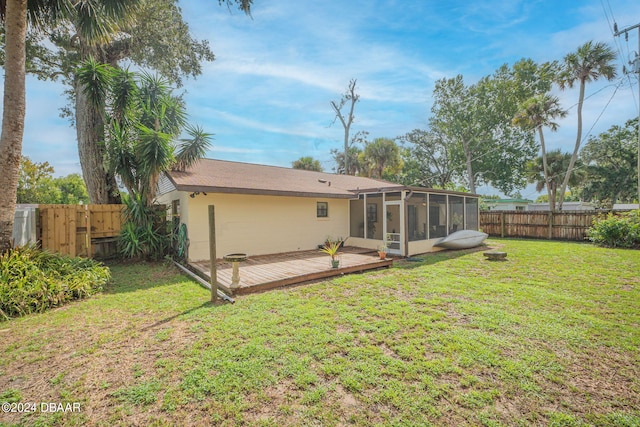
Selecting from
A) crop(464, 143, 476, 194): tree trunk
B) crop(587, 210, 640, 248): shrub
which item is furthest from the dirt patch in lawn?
crop(464, 143, 476, 194): tree trunk

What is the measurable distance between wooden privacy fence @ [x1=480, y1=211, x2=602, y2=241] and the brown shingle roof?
27.8 feet

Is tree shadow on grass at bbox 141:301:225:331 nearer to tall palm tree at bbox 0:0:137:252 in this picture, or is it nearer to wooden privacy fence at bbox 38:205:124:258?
tall palm tree at bbox 0:0:137:252

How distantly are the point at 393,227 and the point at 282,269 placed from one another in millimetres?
4389

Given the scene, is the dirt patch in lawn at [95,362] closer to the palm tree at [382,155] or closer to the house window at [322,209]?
the house window at [322,209]

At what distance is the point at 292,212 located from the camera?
9.55 metres

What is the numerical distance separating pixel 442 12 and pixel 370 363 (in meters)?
10.2

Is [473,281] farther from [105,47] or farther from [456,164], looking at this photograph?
[456,164]

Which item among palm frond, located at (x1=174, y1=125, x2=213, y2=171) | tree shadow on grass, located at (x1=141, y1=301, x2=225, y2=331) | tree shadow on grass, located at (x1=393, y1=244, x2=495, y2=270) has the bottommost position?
tree shadow on grass, located at (x1=141, y1=301, x2=225, y2=331)

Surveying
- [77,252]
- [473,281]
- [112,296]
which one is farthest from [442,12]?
[77,252]

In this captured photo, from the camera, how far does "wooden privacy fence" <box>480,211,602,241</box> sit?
40.3ft

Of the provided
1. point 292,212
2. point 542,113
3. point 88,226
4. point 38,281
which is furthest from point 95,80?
point 542,113

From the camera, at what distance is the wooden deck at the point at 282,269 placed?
214 inches

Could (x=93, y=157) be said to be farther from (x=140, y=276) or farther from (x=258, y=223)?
(x=258, y=223)

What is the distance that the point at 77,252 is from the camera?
7.27m
